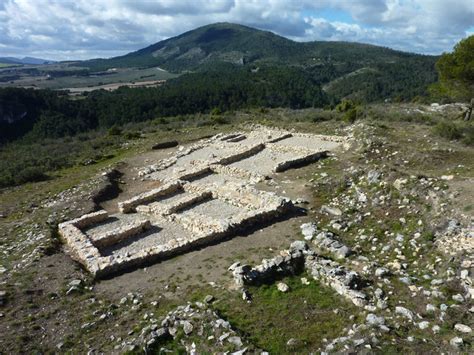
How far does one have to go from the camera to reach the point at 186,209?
55.3 feet

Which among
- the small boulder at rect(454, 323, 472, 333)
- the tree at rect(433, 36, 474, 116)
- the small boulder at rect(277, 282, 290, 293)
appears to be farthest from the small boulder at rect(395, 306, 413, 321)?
the tree at rect(433, 36, 474, 116)

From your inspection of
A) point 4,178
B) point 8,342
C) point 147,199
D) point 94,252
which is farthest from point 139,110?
point 8,342

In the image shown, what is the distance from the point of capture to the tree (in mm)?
24625

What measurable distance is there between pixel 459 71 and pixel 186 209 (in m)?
20.5

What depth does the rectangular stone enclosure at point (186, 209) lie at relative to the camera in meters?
13.0

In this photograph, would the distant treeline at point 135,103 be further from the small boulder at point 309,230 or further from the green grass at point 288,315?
the green grass at point 288,315

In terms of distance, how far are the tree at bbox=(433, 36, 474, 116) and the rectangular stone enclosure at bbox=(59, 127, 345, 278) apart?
29.5ft

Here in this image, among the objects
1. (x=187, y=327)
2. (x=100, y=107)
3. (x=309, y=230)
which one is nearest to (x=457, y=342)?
(x=187, y=327)

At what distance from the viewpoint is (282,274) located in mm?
10789

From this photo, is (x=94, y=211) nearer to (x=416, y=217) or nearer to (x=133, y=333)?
(x=133, y=333)

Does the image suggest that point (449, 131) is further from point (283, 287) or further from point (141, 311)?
point (141, 311)

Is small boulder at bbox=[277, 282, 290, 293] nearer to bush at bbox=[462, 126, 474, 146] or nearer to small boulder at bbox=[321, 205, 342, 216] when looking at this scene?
small boulder at bbox=[321, 205, 342, 216]

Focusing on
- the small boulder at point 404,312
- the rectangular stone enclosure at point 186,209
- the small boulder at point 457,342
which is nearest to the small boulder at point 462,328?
the small boulder at point 457,342

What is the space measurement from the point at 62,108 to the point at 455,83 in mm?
56828
